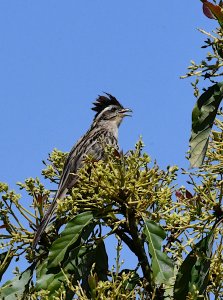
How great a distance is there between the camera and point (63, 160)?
6758 millimetres

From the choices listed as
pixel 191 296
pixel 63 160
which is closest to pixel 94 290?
pixel 191 296

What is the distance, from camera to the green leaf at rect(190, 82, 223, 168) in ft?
15.7

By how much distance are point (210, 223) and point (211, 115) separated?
0.72 metres

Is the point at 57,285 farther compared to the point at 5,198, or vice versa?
the point at 5,198

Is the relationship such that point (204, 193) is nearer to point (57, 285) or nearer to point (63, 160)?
point (57, 285)

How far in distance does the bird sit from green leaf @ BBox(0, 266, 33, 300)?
39 cm

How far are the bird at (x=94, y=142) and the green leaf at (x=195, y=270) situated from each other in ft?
3.53

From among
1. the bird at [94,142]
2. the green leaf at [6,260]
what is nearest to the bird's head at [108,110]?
the bird at [94,142]

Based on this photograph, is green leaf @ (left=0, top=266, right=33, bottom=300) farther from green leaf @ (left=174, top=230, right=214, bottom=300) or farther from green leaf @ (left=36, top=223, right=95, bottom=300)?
green leaf @ (left=174, top=230, right=214, bottom=300)

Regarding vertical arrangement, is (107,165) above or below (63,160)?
below

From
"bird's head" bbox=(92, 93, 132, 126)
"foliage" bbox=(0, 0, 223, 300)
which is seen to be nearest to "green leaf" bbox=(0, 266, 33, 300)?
"foliage" bbox=(0, 0, 223, 300)

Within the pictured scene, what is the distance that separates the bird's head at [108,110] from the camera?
11.5 meters

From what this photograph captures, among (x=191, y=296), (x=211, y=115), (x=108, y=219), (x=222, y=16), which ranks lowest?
(x=191, y=296)

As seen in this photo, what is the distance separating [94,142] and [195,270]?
465 cm
